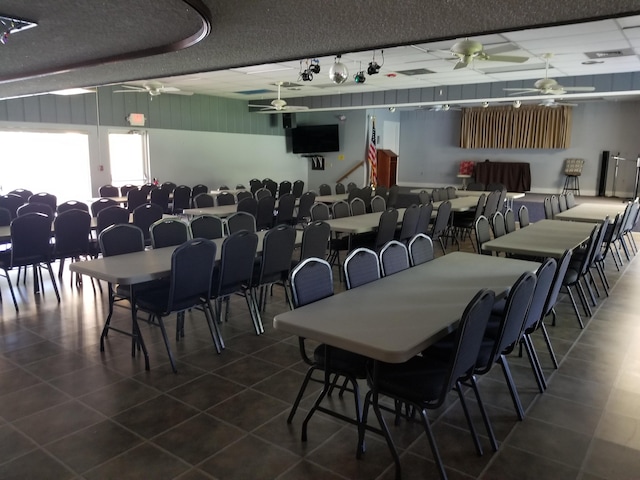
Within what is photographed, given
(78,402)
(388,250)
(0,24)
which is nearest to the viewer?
(0,24)

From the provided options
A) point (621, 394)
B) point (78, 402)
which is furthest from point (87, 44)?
point (621, 394)

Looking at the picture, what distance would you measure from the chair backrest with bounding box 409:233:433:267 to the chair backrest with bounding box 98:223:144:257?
2352 millimetres

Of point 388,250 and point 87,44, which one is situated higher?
point 87,44

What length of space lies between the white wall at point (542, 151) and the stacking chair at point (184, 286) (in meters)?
15.0

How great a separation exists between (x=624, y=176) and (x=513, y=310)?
15126 mm

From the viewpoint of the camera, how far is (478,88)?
38.2 ft

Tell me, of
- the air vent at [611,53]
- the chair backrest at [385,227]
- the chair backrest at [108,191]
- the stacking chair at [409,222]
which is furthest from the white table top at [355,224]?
the chair backrest at [108,191]

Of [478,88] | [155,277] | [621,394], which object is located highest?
[478,88]

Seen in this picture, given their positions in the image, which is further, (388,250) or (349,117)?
(349,117)

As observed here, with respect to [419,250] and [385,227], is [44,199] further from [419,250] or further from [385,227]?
[419,250]

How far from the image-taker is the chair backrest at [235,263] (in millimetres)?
3963

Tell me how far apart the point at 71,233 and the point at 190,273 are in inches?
106

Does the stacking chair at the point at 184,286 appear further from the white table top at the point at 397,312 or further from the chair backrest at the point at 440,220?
the chair backrest at the point at 440,220

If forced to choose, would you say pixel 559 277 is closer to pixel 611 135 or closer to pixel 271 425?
pixel 271 425
